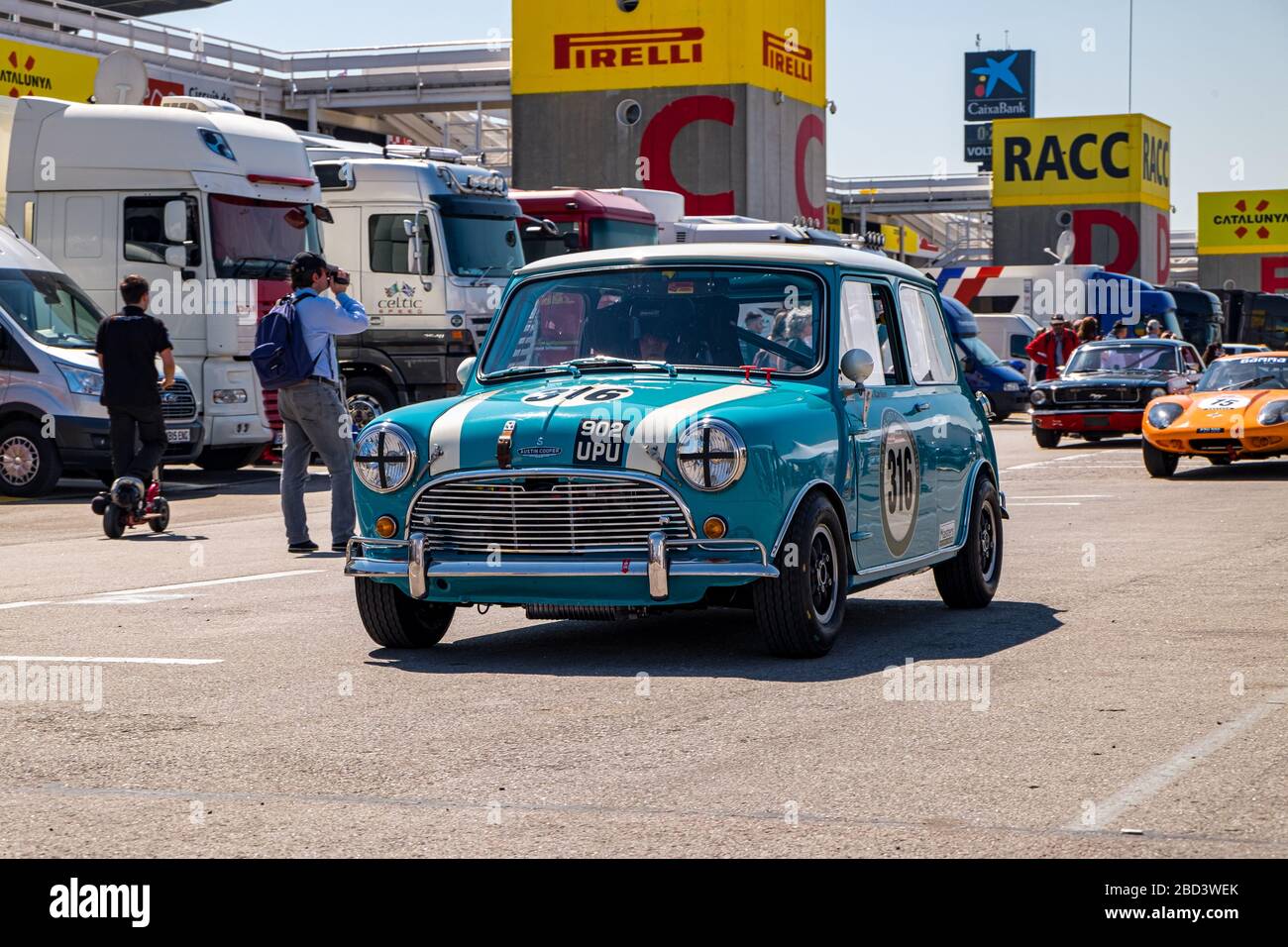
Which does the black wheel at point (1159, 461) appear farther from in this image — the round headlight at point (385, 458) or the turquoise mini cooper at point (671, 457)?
the round headlight at point (385, 458)

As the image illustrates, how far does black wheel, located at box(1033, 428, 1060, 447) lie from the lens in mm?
28141

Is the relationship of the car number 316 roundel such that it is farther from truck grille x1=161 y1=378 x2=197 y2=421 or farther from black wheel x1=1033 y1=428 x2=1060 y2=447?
black wheel x1=1033 y1=428 x2=1060 y2=447

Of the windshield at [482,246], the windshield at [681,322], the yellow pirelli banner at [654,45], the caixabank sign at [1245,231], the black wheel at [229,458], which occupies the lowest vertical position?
the black wheel at [229,458]

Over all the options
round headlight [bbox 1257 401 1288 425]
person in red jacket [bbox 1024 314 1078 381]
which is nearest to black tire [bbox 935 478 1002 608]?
round headlight [bbox 1257 401 1288 425]

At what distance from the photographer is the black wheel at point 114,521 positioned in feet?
51.2

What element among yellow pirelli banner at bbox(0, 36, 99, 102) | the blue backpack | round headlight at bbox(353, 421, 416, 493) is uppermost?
yellow pirelli banner at bbox(0, 36, 99, 102)

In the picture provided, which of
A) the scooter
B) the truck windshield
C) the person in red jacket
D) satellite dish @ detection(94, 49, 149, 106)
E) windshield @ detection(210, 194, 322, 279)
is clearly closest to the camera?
the scooter

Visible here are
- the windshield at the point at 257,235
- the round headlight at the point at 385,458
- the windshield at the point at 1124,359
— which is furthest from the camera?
the windshield at the point at 1124,359

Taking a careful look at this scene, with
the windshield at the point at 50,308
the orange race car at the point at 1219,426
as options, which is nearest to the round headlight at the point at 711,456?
the windshield at the point at 50,308

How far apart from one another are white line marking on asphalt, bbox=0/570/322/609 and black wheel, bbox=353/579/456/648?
263 cm

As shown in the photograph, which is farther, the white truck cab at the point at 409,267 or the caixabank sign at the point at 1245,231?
the caixabank sign at the point at 1245,231

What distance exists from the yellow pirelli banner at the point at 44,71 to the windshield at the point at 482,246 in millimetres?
17799

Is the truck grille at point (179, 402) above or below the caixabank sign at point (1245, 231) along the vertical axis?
below

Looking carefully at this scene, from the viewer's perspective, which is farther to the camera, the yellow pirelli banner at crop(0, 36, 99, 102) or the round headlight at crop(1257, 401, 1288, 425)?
the yellow pirelli banner at crop(0, 36, 99, 102)
